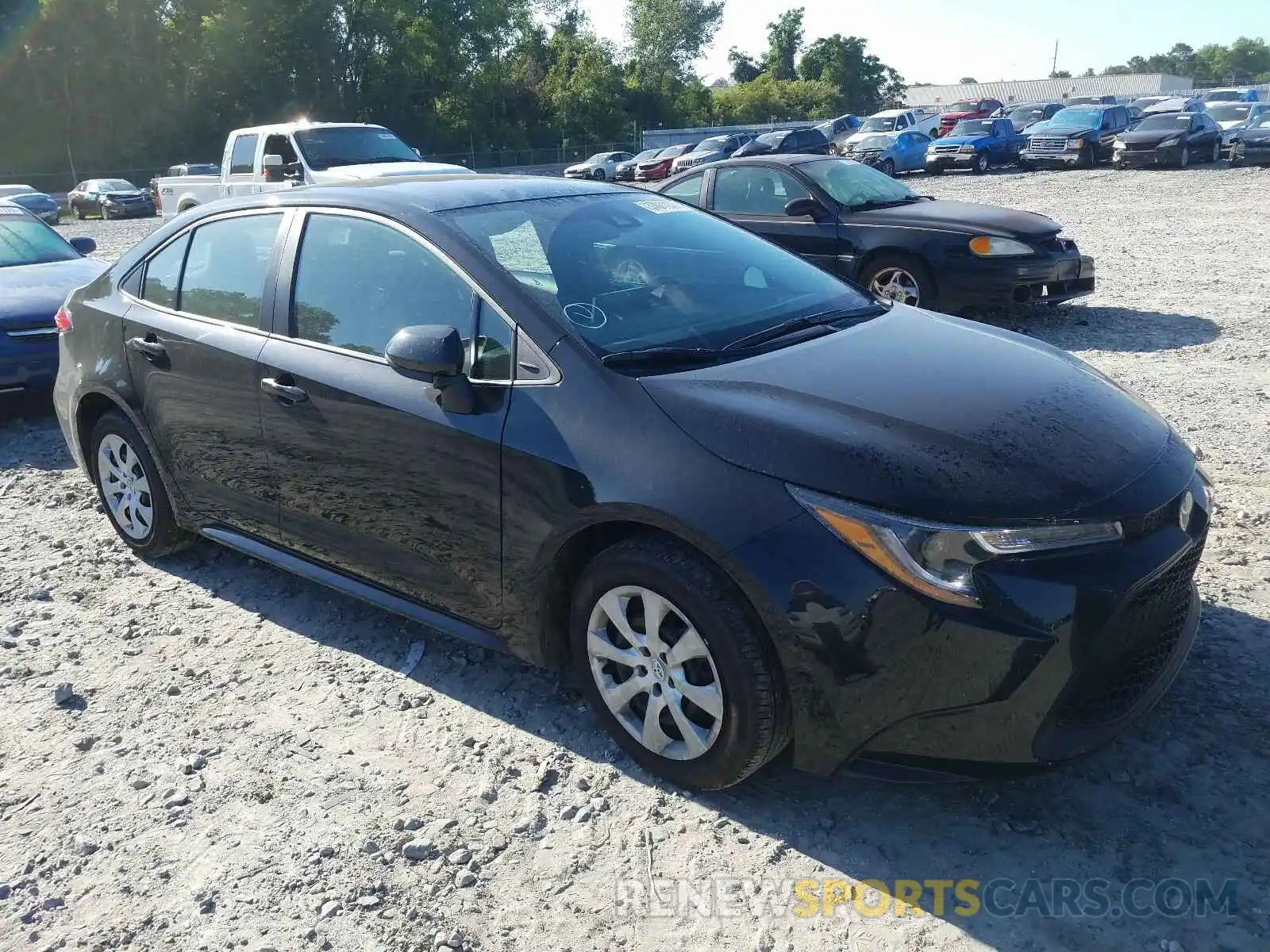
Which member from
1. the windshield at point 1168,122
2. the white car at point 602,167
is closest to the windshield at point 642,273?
the windshield at point 1168,122

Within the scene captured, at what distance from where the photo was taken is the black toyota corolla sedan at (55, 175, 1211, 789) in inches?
101

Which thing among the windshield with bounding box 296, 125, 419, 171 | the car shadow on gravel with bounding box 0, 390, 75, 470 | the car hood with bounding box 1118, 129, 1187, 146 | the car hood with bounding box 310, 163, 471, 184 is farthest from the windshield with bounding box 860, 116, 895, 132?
the car shadow on gravel with bounding box 0, 390, 75, 470

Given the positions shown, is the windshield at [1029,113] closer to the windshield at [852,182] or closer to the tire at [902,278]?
the windshield at [852,182]

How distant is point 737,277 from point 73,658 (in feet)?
9.67

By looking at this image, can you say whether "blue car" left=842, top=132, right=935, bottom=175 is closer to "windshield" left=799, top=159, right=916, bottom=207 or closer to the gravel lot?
"windshield" left=799, top=159, right=916, bottom=207

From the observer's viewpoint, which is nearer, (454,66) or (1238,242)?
(1238,242)

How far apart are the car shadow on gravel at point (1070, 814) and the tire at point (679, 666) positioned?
0.17m

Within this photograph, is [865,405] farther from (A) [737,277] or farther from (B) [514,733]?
(B) [514,733]

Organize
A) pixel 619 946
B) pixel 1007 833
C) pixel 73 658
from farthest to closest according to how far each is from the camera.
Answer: pixel 73 658 → pixel 1007 833 → pixel 619 946

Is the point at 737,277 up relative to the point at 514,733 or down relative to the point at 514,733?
up

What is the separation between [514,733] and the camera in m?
3.41

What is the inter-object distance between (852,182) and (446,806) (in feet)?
25.8

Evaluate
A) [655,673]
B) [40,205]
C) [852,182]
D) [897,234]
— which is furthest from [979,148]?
[655,673]

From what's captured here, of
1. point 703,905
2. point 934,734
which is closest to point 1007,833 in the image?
point 934,734
